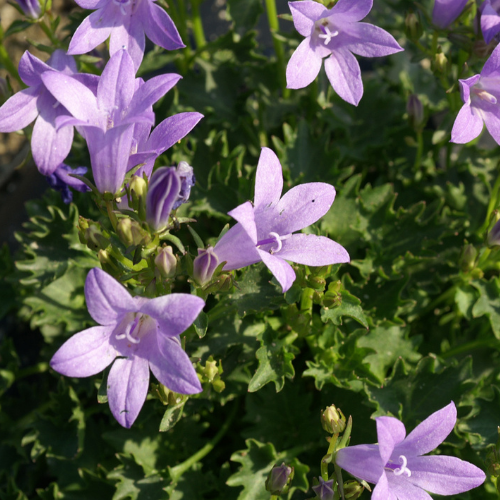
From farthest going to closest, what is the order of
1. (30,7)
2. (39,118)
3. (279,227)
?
(30,7), (39,118), (279,227)

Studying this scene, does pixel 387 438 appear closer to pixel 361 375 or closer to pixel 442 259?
pixel 361 375

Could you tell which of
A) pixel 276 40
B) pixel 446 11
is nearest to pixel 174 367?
pixel 446 11

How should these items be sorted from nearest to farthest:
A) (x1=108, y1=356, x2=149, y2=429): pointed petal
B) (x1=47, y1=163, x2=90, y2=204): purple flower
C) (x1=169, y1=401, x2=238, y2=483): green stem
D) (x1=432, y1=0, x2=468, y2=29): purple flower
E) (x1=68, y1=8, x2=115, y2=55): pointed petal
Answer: (x1=108, y1=356, x2=149, y2=429): pointed petal, (x1=68, y1=8, x2=115, y2=55): pointed petal, (x1=47, y1=163, x2=90, y2=204): purple flower, (x1=432, y1=0, x2=468, y2=29): purple flower, (x1=169, y1=401, x2=238, y2=483): green stem

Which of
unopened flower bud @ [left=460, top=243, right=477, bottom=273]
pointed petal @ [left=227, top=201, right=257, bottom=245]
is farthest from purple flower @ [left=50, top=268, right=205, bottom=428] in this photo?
unopened flower bud @ [left=460, top=243, right=477, bottom=273]

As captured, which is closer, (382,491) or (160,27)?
(382,491)

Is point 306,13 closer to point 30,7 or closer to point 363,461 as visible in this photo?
point 30,7

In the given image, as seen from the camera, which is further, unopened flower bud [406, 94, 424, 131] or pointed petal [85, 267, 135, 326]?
unopened flower bud [406, 94, 424, 131]

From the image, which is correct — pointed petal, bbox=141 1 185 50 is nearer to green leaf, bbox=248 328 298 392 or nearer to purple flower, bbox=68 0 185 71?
purple flower, bbox=68 0 185 71
